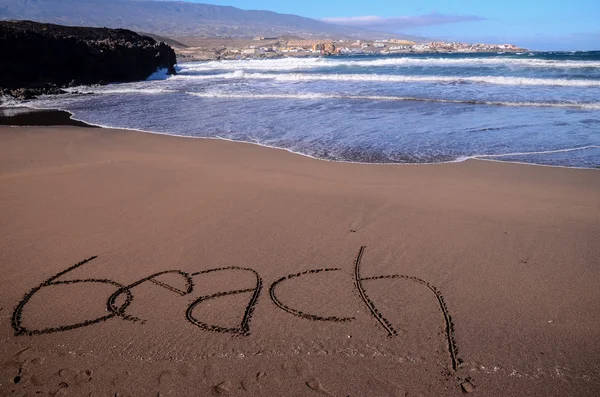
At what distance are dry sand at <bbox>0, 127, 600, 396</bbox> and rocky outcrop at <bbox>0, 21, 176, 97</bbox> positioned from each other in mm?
18908

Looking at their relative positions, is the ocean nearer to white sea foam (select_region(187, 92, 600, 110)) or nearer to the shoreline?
white sea foam (select_region(187, 92, 600, 110))

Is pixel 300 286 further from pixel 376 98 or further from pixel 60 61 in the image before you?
pixel 60 61

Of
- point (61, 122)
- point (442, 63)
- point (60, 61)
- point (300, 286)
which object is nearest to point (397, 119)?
point (300, 286)

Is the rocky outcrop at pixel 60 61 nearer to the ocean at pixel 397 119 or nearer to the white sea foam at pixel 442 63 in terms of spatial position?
the ocean at pixel 397 119

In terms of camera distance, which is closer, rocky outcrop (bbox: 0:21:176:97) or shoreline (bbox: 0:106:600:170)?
shoreline (bbox: 0:106:600:170)

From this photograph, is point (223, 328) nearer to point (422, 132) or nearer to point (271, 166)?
point (271, 166)

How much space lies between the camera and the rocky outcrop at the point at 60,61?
21797 millimetres

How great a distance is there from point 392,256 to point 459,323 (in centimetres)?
101

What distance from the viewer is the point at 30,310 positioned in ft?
9.81

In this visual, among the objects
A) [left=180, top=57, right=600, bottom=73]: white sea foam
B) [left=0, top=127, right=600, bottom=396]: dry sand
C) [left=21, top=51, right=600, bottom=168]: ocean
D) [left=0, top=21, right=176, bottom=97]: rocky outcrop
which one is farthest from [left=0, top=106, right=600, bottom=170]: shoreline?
[left=180, top=57, right=600, bottom=73]: white sea foam

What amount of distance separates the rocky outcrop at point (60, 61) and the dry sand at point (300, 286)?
62.0ft

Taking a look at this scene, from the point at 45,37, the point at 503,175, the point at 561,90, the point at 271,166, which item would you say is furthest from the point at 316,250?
the point at 45,37

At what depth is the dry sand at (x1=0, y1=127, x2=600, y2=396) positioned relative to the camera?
2.41 m

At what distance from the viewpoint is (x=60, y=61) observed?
984 inches
